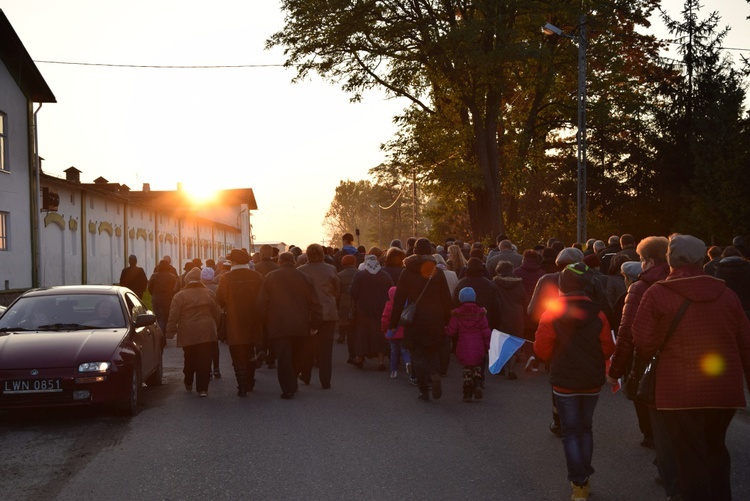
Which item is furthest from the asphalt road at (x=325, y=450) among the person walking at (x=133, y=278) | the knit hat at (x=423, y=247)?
the person walking at (x=133, y=278)

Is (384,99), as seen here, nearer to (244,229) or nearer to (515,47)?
(515,47)

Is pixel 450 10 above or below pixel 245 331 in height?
above

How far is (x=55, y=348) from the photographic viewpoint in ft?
33.6

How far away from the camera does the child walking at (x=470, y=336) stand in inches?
433

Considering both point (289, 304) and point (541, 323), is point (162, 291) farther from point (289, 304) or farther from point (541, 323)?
point (541, 323)

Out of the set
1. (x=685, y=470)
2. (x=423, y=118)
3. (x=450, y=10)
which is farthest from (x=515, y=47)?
(x=685, y=470)

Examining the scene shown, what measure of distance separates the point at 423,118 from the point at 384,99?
155 centimetres

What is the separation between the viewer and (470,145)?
1276 inches

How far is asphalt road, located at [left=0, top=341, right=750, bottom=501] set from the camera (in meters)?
6.77

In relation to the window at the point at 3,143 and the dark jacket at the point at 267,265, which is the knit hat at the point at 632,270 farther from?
the window at the point at 3,143

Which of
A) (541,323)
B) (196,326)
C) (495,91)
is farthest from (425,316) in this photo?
(495,91)

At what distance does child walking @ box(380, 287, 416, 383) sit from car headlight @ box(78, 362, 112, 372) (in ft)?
14.1

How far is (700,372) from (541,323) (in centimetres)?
155

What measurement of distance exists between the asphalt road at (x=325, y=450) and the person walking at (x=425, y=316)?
389 millimetres
